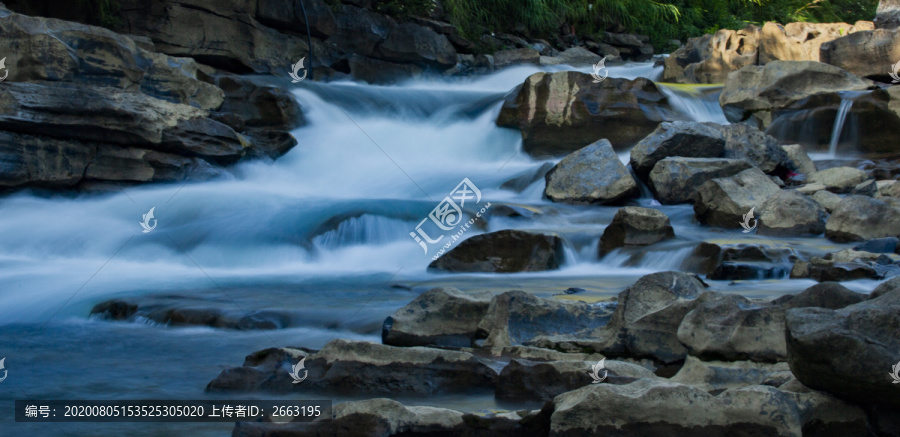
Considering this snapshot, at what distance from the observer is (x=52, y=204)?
7742mm

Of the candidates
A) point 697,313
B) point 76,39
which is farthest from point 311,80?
point 697,313

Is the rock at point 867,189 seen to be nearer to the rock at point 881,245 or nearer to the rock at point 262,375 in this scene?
the rock at point 881,245

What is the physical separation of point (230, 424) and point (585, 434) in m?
1.17

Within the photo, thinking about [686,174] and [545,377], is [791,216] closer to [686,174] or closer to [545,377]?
[686,174]

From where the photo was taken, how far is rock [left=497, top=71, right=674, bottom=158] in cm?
1018

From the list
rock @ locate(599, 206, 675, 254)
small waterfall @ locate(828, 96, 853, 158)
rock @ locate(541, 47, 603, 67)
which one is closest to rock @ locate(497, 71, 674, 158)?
small waterfall @ locate(828, 96, 853, 158)

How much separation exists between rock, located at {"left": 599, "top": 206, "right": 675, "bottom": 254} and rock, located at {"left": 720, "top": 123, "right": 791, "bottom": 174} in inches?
94.8

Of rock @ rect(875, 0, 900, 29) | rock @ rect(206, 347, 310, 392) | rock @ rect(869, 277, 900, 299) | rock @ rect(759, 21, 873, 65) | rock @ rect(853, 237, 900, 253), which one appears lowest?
rock @ rect(206, 347, 310, 392)

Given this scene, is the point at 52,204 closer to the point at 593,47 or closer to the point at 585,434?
the point at 585,434

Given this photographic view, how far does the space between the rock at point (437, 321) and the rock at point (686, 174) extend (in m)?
4.87

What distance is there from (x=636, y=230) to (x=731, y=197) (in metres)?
1.18

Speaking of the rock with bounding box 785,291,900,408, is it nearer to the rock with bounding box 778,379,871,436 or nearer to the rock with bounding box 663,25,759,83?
the rock with bounding box 778,379,871,436

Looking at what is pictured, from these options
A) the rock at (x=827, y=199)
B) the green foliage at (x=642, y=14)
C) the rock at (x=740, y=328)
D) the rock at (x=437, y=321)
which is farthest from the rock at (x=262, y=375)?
the green foliage at (x=642, y=14)

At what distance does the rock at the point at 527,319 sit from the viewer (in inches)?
134
